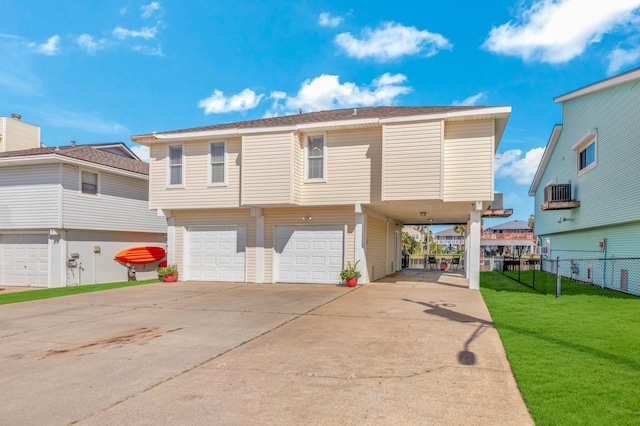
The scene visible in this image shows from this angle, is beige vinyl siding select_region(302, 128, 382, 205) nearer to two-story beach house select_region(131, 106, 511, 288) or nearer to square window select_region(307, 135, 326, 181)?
two-story beach house select_region(131, 106, 511, 288)

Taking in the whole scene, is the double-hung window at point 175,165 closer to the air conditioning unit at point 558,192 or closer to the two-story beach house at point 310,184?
the two-story beach house at point 310,184

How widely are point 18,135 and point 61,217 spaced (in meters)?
9.49

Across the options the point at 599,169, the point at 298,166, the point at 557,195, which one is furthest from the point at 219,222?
the point at 557,195

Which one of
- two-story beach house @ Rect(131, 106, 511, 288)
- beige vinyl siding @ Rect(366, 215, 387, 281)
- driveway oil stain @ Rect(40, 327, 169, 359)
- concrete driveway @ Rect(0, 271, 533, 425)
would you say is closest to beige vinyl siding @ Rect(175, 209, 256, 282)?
two-story beach house @ Rect(131, 106, 511, 288)

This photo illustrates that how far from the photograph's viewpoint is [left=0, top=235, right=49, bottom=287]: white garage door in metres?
16.3

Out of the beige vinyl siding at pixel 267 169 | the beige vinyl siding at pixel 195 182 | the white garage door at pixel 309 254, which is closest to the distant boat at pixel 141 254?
the beige vinyl siding at pixel 195 182

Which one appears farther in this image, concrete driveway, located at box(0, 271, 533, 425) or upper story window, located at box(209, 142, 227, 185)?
upper story window, located at box(209, 142, 227, 185)

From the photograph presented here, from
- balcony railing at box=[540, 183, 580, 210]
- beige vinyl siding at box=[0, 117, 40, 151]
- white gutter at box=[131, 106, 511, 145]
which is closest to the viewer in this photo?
white gutter at box=[131, 106, 511, 145]

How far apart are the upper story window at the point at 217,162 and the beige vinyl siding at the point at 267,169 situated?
134 cm

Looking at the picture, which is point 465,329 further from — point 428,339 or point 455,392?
point 455,392

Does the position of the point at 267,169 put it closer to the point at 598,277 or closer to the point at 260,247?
the point at 260,247

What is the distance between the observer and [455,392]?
4.25m

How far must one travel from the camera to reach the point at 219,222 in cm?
1571

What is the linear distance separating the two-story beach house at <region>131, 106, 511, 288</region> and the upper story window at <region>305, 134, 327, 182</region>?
1.5 inches
